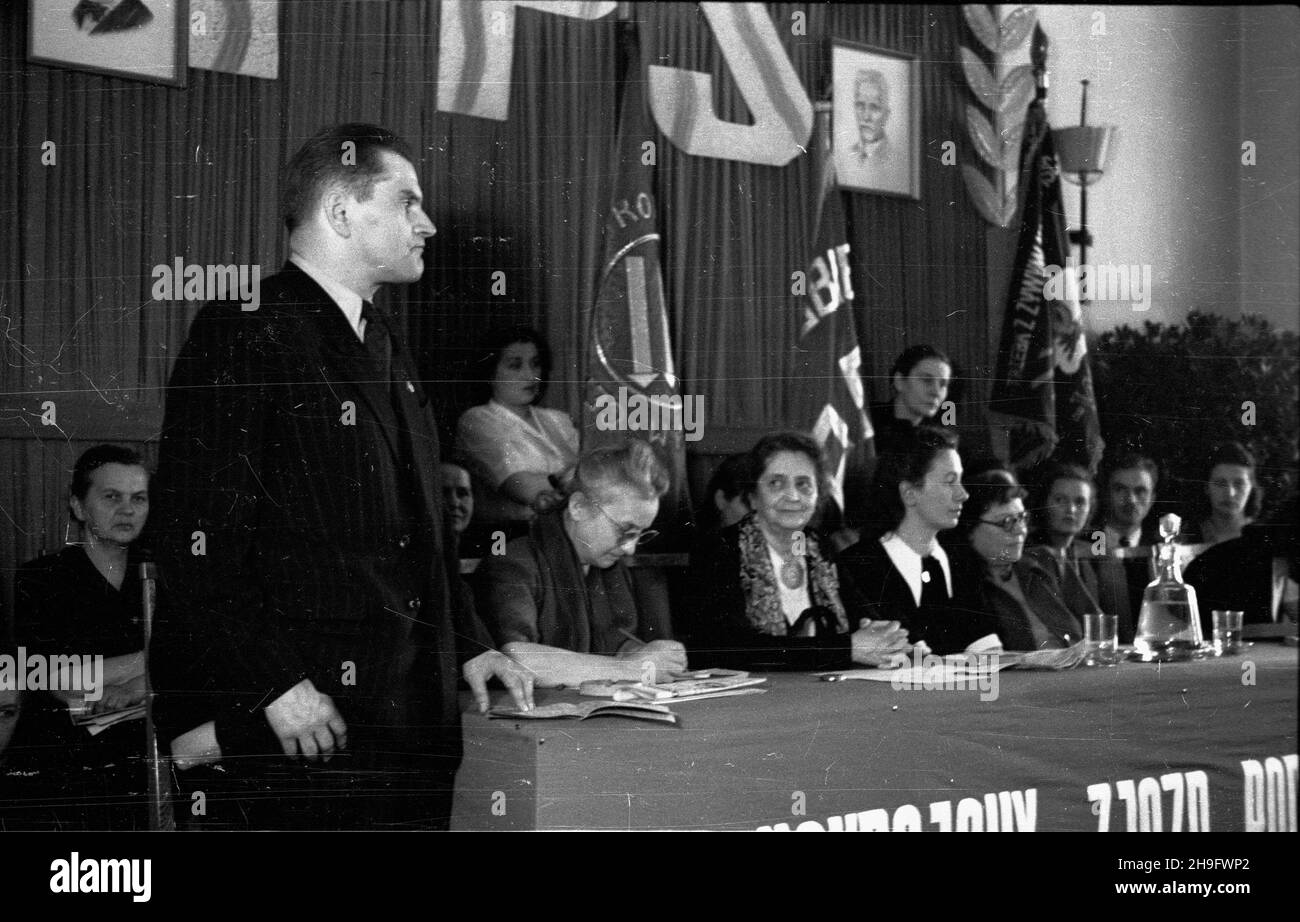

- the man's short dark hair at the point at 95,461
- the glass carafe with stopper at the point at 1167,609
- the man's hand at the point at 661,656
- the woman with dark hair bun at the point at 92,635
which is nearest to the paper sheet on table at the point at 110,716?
the woman with dark hair bun at the point at 92,635

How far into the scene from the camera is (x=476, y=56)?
351cm

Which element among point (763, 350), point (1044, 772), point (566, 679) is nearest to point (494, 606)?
point (566, 679)

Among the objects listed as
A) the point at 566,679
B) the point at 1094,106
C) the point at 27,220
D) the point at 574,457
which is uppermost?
the point at 1094,106

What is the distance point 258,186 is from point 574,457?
3.32 ft

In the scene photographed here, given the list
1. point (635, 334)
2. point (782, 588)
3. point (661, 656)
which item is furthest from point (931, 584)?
point (635, 334)

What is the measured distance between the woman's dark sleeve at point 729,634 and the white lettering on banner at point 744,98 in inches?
38.7

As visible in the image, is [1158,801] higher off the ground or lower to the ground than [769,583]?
lower

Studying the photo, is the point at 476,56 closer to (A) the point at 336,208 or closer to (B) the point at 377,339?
(A) the point at 336,208

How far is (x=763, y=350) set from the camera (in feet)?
11.7

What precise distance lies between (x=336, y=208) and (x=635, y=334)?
790 millimetres

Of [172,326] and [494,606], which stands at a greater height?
[172,326]

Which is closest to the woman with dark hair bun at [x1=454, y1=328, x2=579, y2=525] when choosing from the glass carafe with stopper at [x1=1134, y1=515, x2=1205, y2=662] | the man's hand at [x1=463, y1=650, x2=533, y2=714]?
the man's hand at [x1=463, y1=650, x2=533, y2=714]

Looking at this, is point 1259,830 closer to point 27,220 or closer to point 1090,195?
point 1090,195

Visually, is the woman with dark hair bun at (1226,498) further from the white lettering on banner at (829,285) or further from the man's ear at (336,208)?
the man's ear at (336,208)
